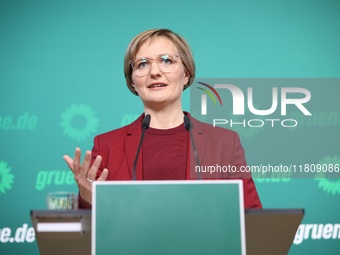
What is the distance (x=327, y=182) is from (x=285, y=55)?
95 cm

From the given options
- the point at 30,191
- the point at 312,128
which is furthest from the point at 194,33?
the point at 30,191

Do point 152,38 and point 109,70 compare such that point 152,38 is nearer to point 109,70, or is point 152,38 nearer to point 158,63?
point 158,63

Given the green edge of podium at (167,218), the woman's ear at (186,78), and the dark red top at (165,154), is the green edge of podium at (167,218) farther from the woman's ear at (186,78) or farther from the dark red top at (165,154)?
the woman's ear at (186,78)

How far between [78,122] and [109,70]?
0.43m

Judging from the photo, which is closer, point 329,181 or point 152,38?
point 152,38

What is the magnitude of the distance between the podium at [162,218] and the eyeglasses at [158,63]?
0.96 m

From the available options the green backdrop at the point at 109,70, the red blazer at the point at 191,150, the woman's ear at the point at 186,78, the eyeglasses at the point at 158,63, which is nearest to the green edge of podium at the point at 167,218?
the red blazer at the point at 191,150

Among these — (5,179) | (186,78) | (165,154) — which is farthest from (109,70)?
(165,154)

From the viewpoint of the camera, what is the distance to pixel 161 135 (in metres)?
2.22

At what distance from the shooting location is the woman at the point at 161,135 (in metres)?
2.12

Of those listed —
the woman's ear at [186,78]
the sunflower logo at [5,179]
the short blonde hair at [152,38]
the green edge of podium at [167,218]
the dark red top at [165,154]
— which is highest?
the short blonde hair at [152,38]

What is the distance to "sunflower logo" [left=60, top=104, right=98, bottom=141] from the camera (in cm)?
349

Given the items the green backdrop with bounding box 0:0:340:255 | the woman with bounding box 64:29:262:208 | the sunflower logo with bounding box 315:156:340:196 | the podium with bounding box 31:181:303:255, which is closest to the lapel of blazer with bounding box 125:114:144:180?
the woman with bounding box 64:29:262:208

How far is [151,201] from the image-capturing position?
132 centimetres
